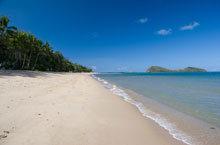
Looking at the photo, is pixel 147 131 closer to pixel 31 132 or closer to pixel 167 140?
pixel 167 140

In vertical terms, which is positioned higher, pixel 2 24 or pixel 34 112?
pixel 2 24

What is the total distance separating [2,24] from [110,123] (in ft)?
110

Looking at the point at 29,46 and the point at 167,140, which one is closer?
the point at 167,140

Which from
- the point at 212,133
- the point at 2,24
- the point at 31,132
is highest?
the point at 2,24

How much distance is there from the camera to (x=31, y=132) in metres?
2.63

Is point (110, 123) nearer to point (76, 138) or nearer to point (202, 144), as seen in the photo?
point (76, 138)

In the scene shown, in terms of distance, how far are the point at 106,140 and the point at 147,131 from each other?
149 centimetres

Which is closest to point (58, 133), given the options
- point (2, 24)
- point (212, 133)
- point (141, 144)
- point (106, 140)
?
point (106, 140)

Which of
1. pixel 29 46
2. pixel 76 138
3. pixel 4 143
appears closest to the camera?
pixel 4 143

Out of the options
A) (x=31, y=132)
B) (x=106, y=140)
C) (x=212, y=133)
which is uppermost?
(x=31, y=132)

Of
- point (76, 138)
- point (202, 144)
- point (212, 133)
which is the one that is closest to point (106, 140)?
point (76, 138)

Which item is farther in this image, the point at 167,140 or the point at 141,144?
the point at 167,140

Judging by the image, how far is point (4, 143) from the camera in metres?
2.14

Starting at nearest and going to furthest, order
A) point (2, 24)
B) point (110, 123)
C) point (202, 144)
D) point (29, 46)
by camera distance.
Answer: point (202, 144), point (110, 123), point (2, 24), point (29, 46)
